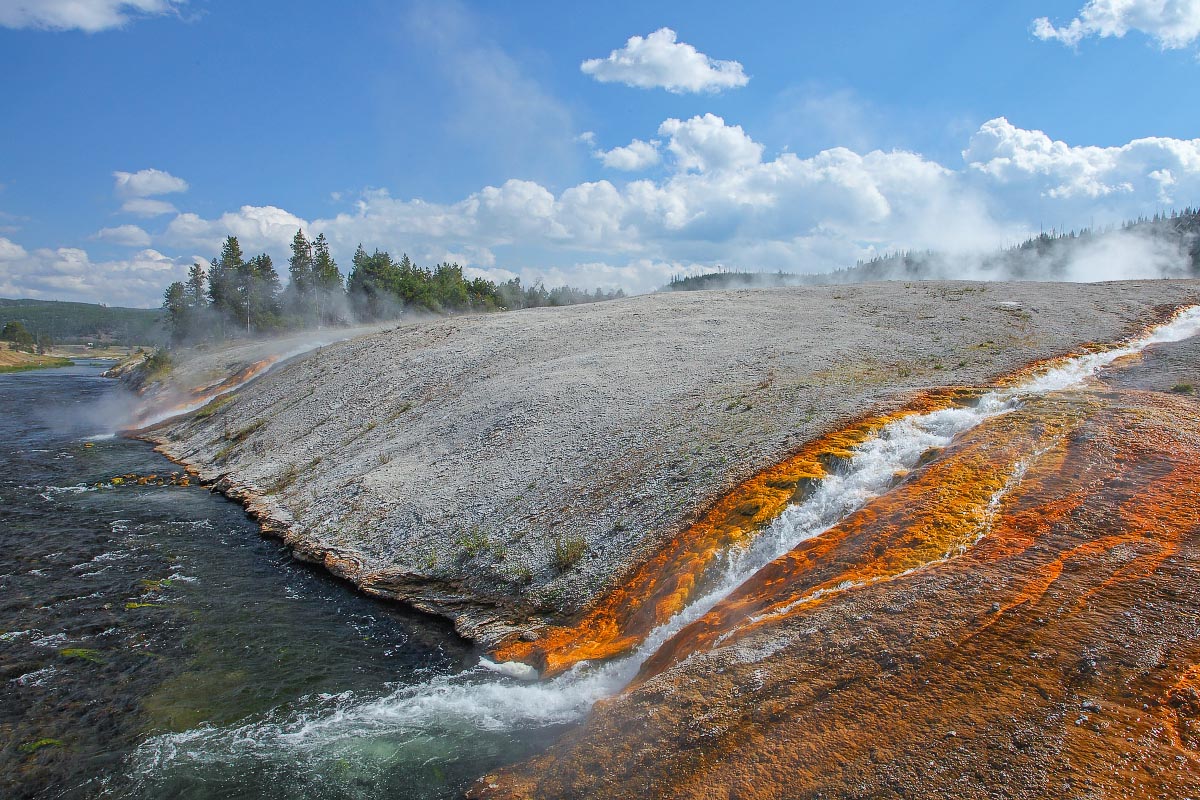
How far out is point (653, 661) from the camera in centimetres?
1090

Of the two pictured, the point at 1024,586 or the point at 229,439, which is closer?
the point at 1024,586

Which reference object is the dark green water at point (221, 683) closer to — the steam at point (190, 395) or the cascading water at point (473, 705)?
the cascading water at point (473, 705)

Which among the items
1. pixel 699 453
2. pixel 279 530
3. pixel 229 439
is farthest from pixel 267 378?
pixel 699 453

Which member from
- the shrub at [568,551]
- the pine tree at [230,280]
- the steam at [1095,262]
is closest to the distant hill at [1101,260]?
the steam at [1095,262]

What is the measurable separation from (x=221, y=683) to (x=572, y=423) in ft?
40.0

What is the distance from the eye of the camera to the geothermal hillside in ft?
49.4

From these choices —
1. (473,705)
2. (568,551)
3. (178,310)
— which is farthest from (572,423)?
(178,310)

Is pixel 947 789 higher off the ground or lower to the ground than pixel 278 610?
higher

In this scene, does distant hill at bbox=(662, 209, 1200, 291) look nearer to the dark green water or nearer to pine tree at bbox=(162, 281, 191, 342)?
the dark green water

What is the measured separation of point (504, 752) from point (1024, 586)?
790cm

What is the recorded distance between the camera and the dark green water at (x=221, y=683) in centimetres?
910

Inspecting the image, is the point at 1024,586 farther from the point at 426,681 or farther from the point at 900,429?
the point at 426,681

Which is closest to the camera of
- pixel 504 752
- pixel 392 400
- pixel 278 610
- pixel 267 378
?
pixel 504 752

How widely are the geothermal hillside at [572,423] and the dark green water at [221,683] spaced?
1433mm
